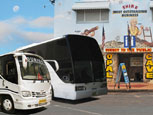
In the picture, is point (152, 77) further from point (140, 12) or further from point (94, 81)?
point (94, 81)

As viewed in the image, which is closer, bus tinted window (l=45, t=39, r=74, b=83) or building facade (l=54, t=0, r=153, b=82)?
bus tinted window (l=45, t=39, r=74, b=83)

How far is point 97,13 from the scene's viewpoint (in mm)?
24047

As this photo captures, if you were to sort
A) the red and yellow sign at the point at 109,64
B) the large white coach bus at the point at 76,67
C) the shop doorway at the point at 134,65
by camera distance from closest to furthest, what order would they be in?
the large white coach bus at the point at 76,67
the red and yellow sign at the point at 109,64
the shop doorway at the point at 134,65

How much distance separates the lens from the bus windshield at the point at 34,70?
9.25 m

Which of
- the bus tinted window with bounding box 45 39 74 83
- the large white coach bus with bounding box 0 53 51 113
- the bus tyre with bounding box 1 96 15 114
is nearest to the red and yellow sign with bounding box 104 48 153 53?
the bus tinted window with bounding box 45 39 74 83

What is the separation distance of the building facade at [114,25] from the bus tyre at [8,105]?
15294 millimetres

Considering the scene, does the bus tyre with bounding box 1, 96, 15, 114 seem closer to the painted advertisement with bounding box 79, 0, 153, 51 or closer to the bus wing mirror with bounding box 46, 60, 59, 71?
the bus wing mirror with bounding box 46, 60, 59, 71

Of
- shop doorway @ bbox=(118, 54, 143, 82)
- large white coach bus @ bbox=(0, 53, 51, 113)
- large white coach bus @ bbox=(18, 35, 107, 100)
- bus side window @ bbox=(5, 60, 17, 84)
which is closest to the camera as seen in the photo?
large white coach bus @ bbox=(0, 53, 51, 113)

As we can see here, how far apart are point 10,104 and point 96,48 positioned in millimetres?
5657

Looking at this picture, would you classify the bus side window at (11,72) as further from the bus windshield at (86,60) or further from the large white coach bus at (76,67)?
the bus windshield at (86,60)

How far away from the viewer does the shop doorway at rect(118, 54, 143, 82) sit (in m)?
24.9

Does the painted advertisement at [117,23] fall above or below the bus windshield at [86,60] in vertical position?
above

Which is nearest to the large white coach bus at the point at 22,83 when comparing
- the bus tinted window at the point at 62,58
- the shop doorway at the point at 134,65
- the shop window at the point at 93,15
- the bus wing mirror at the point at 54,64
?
the bus tinted window at the point at 62,58

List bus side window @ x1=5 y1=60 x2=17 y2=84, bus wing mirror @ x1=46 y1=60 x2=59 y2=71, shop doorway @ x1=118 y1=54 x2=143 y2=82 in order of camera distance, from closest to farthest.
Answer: bus side window @ x1=5 y1=60 x2=17 y2=84
bus wing mirror @ x1=46 y1=60 x2=59 y2=71
shop doorway @ x1=118 y1=54 x2=143 y2=82
